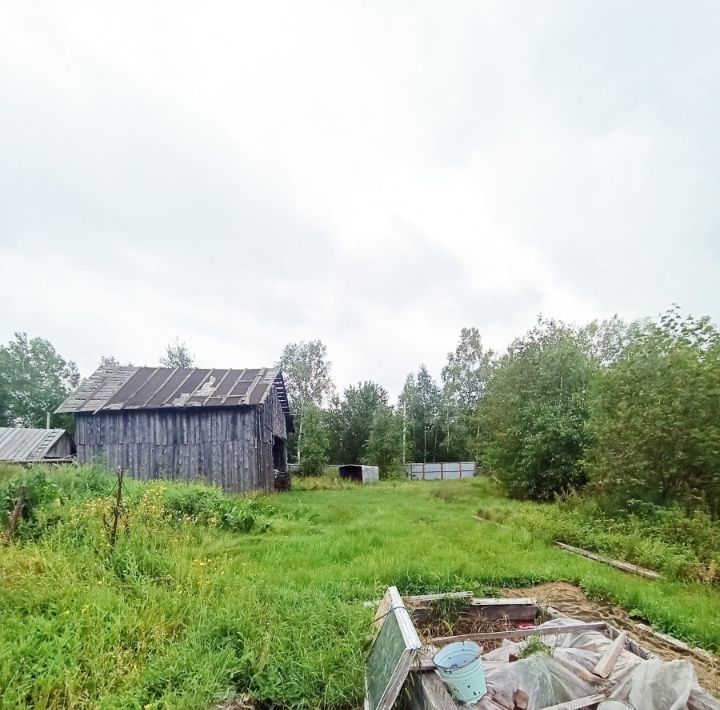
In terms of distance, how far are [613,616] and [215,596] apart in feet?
13.1

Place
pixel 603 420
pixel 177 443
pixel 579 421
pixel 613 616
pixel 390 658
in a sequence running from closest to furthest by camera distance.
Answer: pixel 390 658
pixel 613 616
pixel 603 420
pixel 579 421
pixel 177 443

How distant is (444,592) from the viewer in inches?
197

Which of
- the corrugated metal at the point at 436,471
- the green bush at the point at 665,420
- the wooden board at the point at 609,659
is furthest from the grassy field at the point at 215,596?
the corrugated metal at the point at 436,471

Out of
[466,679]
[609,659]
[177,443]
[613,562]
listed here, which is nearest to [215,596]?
[466,679]

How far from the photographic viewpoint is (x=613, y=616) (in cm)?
458

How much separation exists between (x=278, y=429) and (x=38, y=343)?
3736 cm

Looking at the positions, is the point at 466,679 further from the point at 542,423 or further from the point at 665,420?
the point at 542,423

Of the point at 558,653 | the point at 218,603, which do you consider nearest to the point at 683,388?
the point at 558,653

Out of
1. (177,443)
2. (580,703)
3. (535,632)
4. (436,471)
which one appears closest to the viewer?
(580,703)

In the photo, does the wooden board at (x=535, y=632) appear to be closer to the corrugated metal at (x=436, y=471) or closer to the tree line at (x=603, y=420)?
the tree line at (x=603, y=420)

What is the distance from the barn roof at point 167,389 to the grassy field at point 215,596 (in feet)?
23.7

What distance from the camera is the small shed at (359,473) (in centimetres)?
2684

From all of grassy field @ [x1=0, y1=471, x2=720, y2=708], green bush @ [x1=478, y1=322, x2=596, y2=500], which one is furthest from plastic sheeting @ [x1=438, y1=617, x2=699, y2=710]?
green bush @ [x1=478, y1=322, x2=596, y2=500]

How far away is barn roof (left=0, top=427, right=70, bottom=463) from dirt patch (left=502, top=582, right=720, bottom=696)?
21631 mm
